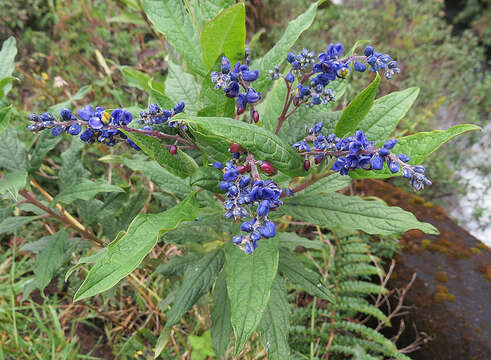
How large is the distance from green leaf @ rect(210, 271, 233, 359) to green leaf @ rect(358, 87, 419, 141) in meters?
1.03

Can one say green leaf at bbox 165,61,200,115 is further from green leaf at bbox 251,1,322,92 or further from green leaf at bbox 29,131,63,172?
green leaf at bbox 29,131,63,172

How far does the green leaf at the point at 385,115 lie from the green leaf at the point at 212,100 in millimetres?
572

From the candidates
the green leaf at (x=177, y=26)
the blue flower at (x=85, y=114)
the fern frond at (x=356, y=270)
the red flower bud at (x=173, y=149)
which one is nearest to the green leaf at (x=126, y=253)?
the red flower bud at (x=173, y=149)

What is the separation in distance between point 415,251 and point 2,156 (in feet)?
9.28

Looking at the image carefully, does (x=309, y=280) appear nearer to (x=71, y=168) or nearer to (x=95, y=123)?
(x=95, y=123)

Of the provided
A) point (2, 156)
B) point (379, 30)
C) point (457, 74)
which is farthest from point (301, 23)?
point (457, 74)

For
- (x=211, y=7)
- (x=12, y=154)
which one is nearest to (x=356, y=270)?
(x=211, y=7)

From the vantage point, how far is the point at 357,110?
44.3 inches

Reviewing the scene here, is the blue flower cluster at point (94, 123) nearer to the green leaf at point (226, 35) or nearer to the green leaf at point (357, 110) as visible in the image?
the green leaf at point (226, 35)

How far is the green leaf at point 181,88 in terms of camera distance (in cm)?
162

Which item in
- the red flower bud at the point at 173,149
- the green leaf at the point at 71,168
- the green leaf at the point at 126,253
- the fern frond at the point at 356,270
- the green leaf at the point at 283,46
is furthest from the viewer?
the fern frond at the point at 356,270

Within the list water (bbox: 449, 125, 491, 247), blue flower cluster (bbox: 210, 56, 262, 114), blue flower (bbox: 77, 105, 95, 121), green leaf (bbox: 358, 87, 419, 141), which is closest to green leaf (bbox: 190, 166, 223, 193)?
blue flower cluster (bbox: 210, 56, 262, 114)

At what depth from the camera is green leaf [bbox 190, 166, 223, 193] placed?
1139 mm

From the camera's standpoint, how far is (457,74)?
512cm
